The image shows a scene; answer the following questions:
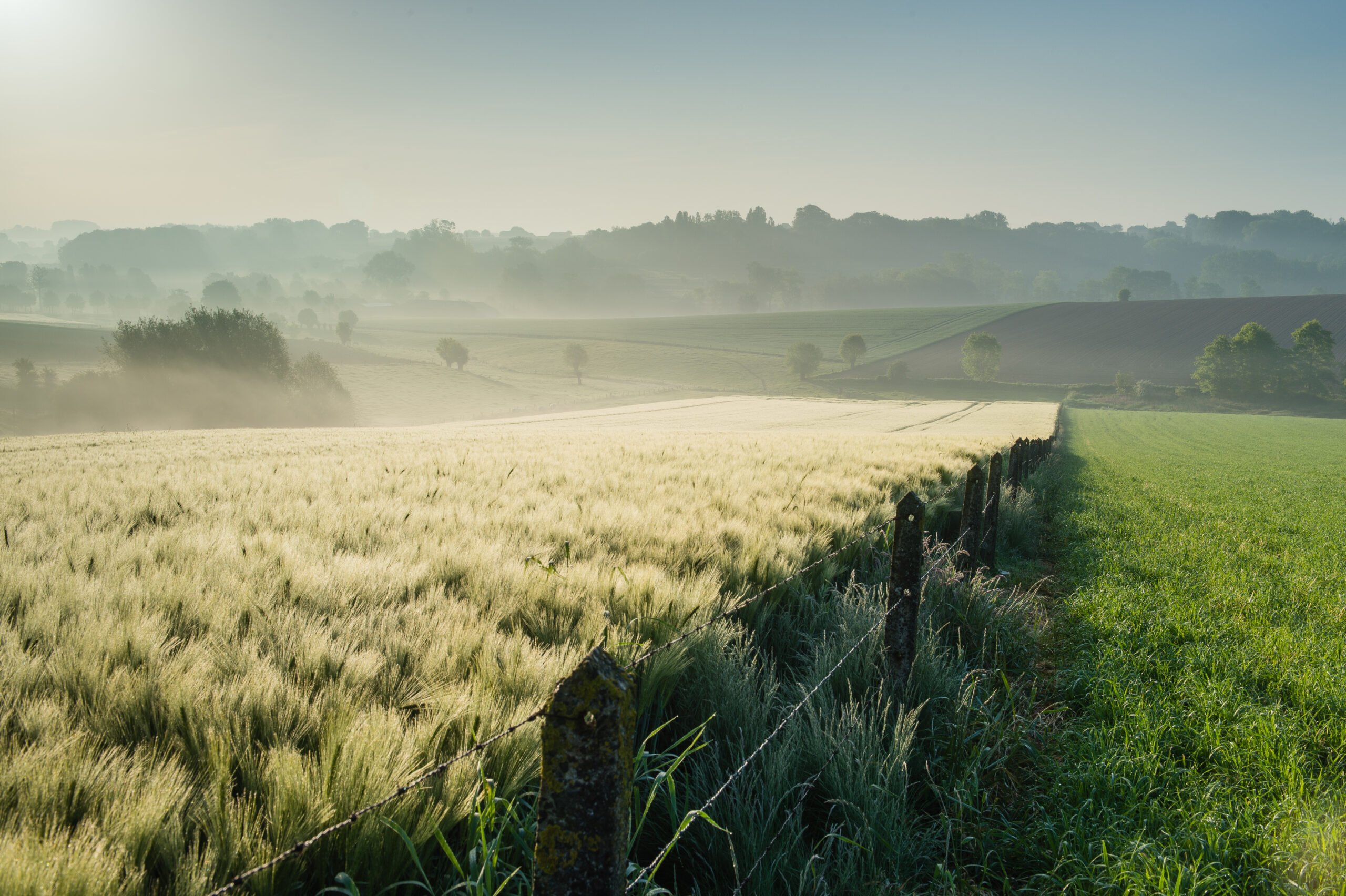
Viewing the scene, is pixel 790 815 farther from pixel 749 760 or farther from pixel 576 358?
pixel 576 358

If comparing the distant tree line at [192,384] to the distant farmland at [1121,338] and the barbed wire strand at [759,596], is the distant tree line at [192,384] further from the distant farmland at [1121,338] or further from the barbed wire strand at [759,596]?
the distant farmland at [1121,338]

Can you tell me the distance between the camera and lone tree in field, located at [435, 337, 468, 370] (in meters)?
82.5

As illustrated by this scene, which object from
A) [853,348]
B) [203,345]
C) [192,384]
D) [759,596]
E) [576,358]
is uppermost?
[853,348]

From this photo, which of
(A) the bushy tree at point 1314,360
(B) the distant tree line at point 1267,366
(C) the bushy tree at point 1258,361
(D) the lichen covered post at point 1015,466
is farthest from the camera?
(C) the bushy tree at point 1258,361

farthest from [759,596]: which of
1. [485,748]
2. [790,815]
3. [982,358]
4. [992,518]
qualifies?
[982,358]

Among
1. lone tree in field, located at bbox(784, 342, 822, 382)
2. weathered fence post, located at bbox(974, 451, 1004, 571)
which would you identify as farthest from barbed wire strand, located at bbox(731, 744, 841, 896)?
lone tree in field, located at bbox(784, 342, 822, 382)

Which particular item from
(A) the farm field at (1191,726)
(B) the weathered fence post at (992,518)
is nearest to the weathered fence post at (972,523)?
(A) the farm field at (1191,726)

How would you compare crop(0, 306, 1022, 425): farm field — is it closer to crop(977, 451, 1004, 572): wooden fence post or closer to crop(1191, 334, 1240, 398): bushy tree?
crop(1191, 334, 1240, 398): bushy tree

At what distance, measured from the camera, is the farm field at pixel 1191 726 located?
2.50m

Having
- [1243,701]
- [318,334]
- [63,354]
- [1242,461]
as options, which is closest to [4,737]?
[1243,701]

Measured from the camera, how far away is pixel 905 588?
322cm

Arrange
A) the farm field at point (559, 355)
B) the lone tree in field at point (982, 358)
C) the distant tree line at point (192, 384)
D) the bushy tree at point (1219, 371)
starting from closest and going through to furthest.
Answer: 1. the distant tree line at point (192, 384)
2. the farm field at point (559, 355)
3. the bushy tree at point (1219, 371)
4. the lone tree in field at point (982, 358)

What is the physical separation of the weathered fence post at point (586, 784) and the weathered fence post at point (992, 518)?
21.4 ft

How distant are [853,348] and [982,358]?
1569cm
